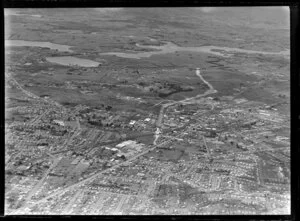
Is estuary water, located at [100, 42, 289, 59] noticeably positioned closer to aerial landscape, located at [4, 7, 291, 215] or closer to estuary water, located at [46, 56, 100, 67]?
aerial landscape, located at [4, 7, 291, 215]

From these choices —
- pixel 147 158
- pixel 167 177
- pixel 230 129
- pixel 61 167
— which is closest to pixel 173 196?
pixel 167 177

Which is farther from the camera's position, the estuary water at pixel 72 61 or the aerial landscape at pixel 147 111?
the estuary water at pixel 72 61

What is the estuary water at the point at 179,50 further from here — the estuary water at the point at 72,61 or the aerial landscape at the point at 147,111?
the estuary water at the point at 72,61

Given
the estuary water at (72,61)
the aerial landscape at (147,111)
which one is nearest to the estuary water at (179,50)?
the aerial landscape at (147,111)

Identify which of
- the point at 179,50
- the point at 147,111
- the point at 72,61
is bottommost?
the point at 147,111

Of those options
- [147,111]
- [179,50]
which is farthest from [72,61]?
[179,50]

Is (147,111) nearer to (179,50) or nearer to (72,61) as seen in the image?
(179,50)

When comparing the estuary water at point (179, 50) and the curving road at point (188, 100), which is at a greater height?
the estuary water at point (179, 50)

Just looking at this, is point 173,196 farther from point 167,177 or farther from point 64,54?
point 64,54
